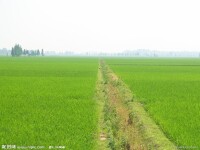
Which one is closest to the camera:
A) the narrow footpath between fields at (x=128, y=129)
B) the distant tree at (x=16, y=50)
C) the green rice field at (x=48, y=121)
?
the green rice field at (x=48, y=121)

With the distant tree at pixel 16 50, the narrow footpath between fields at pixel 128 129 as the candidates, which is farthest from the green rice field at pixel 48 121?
the distant tree at pixel 16 50

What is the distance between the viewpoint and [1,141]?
6582mm

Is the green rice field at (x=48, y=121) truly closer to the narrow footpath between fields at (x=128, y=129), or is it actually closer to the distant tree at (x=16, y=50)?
the narrow footpath between fields at (x=128, y=129)

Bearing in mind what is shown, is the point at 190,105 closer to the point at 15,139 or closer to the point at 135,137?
the point at 135,137

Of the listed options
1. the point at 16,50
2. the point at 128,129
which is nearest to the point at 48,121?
the point at 128,129

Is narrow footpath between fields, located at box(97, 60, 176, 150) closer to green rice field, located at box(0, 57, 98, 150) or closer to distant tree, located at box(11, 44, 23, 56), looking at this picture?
green rice field, located at box(0, 57, 98, 150)

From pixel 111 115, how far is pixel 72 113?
4.19ft

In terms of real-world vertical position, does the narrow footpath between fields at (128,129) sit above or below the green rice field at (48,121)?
below

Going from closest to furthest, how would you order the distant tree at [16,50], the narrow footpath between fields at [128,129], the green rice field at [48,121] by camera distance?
1. the green rice field at [48,121]
2. the narrow footpath between fields at [128,129]
3. the distant tree at [16,50]

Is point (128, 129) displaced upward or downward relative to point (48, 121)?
downward

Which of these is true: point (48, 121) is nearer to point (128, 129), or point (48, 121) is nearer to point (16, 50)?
point (128, 129)

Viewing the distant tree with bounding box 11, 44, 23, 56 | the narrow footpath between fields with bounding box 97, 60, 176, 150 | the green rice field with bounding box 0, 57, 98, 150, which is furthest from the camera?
the distant tree with bounding box 11, 44, 23, 56

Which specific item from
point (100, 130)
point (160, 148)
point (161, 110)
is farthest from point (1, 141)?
point (161, 110)

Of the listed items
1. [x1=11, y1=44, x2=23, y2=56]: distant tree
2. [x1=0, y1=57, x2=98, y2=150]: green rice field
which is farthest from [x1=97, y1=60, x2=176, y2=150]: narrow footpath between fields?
[x1=11, y1=44, x2=23, y2=56]: distant tree
